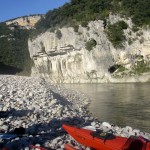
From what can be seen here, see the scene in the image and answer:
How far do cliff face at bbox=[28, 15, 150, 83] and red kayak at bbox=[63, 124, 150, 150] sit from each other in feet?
138

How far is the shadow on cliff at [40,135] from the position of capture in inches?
388

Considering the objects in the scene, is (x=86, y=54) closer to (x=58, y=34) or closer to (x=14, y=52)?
(x=58, y=34)

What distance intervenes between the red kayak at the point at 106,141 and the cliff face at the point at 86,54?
138 feet

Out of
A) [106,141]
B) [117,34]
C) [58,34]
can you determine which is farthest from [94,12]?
[106,141]

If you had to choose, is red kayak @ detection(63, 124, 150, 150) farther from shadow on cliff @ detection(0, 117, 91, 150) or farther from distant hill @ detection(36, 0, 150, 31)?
distant hill @ detection(36, 0, 150, 31)

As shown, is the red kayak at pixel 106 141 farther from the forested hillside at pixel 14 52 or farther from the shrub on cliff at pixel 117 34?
the forested hillside at pixel 14 52

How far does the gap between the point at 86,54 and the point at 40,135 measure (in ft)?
162

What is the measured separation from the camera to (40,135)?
428 inches

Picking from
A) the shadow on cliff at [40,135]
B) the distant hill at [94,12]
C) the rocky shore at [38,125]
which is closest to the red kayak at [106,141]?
the rocky shore at [38,125]

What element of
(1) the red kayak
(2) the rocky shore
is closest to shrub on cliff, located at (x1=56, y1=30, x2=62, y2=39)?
(2) the rocky shore

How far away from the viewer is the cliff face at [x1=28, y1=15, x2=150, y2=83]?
5397cm

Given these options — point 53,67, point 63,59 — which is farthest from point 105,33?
point 53,67

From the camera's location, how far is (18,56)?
3900 inches

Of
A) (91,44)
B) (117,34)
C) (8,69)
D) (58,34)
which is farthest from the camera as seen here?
(8,69)
